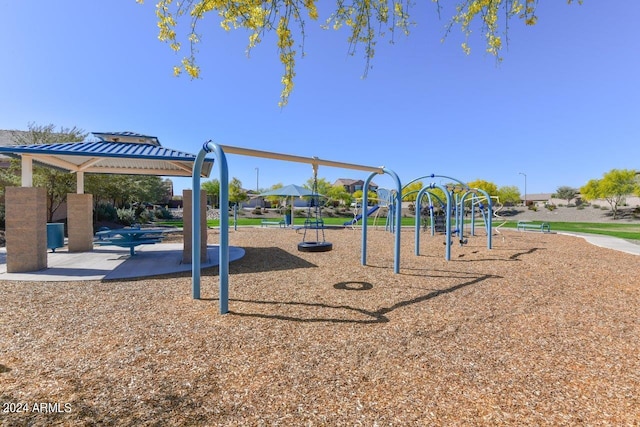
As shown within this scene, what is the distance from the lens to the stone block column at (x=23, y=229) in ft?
24.0

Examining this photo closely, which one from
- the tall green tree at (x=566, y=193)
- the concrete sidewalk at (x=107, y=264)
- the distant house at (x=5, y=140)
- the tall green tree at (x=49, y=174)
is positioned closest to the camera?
the concrete sidewalk at (x=107, y=264)

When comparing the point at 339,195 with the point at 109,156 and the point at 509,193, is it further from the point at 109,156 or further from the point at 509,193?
the point at 109,156

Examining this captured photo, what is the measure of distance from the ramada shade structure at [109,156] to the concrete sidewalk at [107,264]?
2.30 meters

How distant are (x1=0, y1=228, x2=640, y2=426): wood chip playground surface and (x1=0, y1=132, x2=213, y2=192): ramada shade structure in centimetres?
325

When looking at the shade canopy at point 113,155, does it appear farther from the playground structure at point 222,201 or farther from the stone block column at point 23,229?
the playground structure at point 222,201

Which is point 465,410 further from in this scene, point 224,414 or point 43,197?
point 43,197

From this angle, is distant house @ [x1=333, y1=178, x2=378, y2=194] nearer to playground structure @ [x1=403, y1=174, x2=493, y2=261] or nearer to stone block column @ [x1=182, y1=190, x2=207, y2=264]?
playground structure @ [x1=403, y1=174, x2=493, y2=261]

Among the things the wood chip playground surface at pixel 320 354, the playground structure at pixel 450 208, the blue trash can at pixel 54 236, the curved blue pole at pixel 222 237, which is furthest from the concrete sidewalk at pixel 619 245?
the blue trash can at pixel 54 236

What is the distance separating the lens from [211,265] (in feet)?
27.7

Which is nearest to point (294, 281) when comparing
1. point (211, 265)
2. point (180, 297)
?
point (180, 297)

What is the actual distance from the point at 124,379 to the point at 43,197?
730 centimetres

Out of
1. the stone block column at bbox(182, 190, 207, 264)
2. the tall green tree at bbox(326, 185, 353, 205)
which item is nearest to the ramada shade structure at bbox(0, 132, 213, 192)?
the stone block column at bbox(182, 190, 207, 264)

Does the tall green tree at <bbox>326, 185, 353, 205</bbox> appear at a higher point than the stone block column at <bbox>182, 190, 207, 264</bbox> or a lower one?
higher

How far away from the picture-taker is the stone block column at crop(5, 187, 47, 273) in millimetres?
7309
